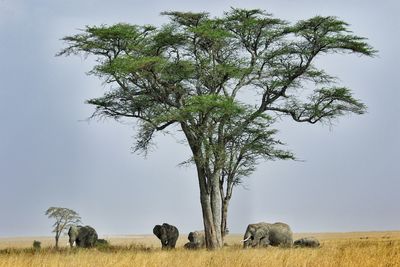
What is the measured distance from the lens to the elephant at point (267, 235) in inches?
1574

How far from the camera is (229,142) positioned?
109ft

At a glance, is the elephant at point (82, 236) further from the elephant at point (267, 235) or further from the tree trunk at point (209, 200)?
the tree trunk at point (209, 200)

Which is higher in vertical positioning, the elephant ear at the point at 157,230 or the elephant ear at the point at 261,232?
the elephant ear at the point at 157,230

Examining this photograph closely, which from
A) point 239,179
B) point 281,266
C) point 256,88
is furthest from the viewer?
point 239,179

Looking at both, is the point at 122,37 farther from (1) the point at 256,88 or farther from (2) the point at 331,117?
(2) the point at 331,117

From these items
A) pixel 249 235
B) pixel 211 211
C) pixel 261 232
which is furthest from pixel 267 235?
pixel 211 211

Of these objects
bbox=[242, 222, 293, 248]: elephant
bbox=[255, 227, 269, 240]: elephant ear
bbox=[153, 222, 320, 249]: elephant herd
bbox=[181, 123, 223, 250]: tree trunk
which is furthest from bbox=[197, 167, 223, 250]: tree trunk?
bbox=[255, 227, 269, 240]: elephant ear

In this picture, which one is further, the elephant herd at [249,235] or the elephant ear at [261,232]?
the elephant ear at [261,232]

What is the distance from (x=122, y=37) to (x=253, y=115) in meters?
7.86

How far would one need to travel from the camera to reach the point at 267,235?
→ 41.0m

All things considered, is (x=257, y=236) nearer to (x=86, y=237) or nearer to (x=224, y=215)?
(x=224, y=215)

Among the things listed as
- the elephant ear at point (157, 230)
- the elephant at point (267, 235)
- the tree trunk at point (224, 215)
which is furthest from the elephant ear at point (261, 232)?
the elephant ear at point (157, 230)

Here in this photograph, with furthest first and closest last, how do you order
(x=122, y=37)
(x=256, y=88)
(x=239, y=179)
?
1. (x=239, y=179)
2. (x=256, y=88)
3. (x=122, y=37)

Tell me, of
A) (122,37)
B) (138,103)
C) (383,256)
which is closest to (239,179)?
(138,103)
